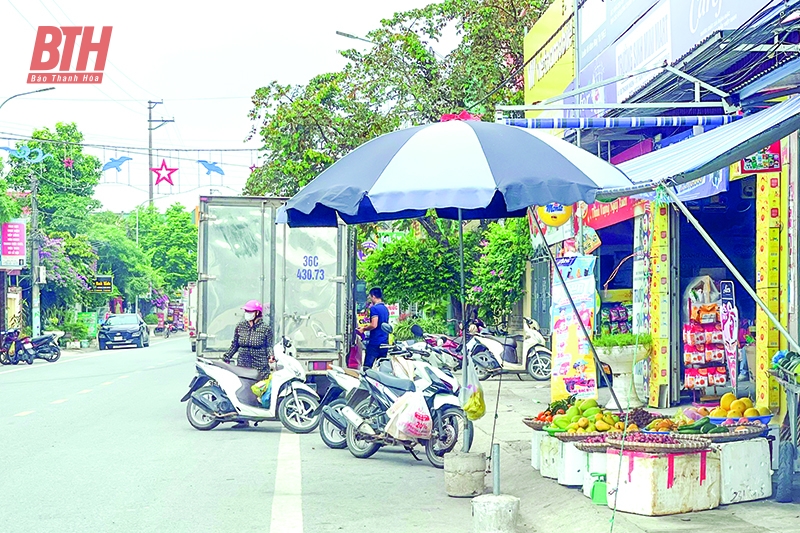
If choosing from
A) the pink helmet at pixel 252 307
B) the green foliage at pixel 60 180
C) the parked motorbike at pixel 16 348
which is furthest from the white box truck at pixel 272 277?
the green foliage at pixel 60 180

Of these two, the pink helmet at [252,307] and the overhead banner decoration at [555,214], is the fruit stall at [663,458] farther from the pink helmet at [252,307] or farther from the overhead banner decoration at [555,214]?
the pink helmet at [252,307]

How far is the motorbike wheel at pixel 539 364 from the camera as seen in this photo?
70.5 feet

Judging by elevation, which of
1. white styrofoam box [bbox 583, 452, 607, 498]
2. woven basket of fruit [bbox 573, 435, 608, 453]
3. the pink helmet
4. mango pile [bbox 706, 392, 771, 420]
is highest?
the pink helmet

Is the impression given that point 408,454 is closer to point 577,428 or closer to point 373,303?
point 577,428

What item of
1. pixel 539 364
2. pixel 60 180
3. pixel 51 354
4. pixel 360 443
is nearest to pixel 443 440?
pixel 360 443

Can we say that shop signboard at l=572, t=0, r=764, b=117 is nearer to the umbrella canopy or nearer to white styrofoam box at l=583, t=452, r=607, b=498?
the umbrella canopy

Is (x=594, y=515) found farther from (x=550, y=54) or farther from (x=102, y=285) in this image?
(x=102, y=285)

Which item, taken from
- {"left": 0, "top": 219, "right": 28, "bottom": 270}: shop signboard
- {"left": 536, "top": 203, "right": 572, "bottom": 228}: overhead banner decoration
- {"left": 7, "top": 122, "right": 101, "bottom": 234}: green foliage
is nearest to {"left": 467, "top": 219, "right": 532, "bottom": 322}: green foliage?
{"left": 536, "top": 203, "right": 572, "bottom": 228}: overhead banner decoration

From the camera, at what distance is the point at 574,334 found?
1283 cm

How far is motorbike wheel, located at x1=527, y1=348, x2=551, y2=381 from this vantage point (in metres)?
21.5

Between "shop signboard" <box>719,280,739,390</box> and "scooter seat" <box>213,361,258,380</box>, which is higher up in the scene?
"shop signboard" <box>719,280,739,390</box>

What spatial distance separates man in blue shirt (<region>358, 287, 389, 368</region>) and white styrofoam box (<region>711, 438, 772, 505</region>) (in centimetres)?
926

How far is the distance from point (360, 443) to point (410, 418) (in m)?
1.16

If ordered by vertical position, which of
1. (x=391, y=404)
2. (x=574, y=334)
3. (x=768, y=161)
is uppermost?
(x=768, y=161)
